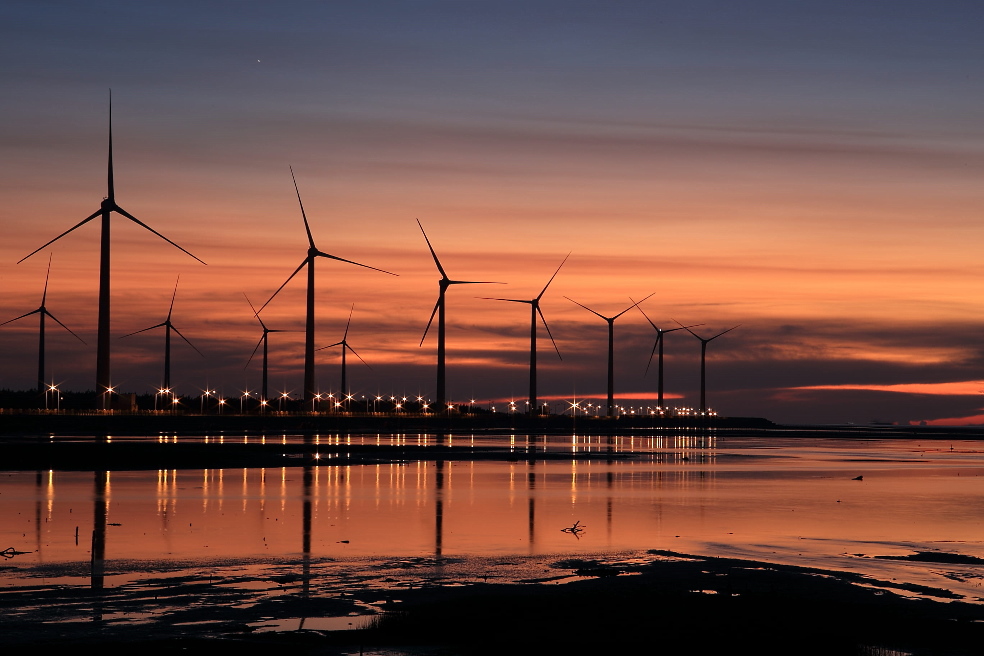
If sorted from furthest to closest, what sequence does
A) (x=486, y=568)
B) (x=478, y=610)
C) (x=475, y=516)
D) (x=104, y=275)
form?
(x=104, y=275) → (x=475, y=516) → (x=486, y=568) → (x=478, y=610)

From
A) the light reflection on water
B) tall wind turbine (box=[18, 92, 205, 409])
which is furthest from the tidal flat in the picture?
tall wind turbine (box=[18, 92, 205, 409])

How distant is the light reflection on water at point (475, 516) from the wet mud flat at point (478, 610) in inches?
72.4

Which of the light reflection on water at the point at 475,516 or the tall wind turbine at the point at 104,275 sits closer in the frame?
the light reflection on water at the point at 475,516

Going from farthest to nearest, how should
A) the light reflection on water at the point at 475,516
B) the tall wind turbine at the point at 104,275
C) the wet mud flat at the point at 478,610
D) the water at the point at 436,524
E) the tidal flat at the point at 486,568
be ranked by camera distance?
1. the tall wind turbine at the point at 104,275
2. the light reflection on water at the point at 475,516
3. the water at the point at 436,524
4. the tidal flat at the point at 486,568
5. the wet mud flat at the point at 478,610

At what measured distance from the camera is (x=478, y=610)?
853 inches

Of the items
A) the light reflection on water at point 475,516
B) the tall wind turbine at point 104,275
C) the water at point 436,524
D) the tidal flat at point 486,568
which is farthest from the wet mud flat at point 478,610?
the tall wind turbine at point 104,275

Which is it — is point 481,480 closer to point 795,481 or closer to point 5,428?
point 795,481

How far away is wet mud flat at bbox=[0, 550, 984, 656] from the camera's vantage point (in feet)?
62.2

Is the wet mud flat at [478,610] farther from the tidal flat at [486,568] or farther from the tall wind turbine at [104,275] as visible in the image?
the tall wind turbine at [104,275]

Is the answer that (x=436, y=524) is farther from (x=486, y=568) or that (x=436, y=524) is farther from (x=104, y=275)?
(x=104, y=275)

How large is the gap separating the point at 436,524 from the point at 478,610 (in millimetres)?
16847

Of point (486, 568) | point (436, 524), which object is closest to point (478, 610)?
point (486, 568)

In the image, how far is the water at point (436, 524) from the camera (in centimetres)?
2719

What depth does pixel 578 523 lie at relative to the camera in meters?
39.3
